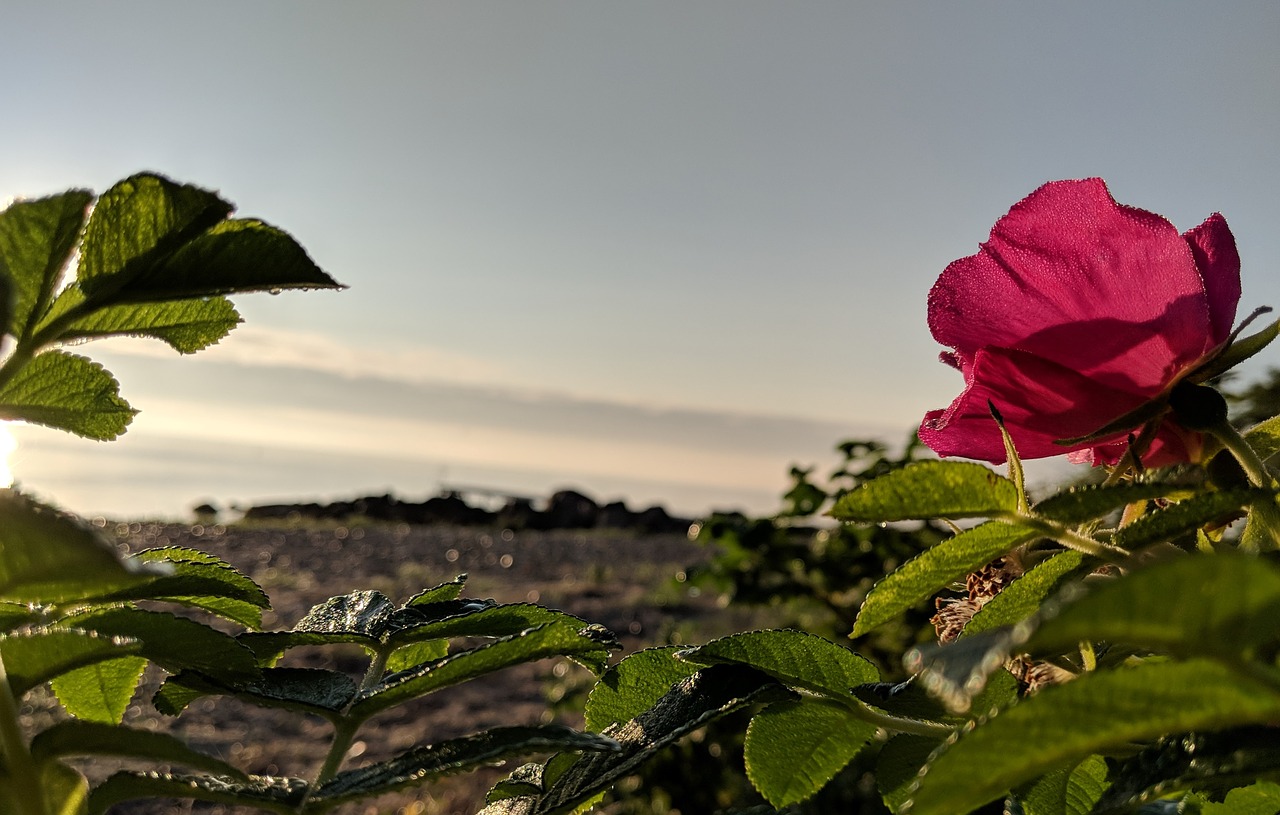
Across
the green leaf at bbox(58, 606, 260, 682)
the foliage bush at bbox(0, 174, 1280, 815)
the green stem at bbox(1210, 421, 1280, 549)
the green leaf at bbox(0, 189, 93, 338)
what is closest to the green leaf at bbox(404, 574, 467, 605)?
the foliage bush at bbox(0, 174, 1280, 815)

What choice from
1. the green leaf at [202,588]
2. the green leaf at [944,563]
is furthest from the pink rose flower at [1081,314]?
the green leaf at [202,588]

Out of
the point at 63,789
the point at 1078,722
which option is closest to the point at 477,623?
the point at 63,789

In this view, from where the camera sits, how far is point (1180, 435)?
20.0 inches

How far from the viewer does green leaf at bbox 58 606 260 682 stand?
396 mm

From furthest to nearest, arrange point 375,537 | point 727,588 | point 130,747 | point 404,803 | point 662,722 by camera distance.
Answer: point 375,537
point 404,803
point 727,588
point 662,722
point 130,747

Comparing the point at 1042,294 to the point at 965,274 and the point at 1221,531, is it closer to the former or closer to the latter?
the point at 965,274

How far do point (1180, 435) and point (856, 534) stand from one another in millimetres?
1778

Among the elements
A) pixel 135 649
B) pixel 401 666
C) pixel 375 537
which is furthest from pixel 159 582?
pixel 375 537

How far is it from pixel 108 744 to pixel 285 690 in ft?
0.34

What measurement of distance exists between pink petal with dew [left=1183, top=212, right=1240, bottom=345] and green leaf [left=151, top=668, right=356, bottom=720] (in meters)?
0.42

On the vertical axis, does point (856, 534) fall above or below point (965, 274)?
below

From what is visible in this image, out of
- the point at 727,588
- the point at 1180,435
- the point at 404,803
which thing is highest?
the point at 1180,435

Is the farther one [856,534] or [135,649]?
[856,534]

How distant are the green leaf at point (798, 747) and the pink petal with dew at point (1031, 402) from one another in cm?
15
